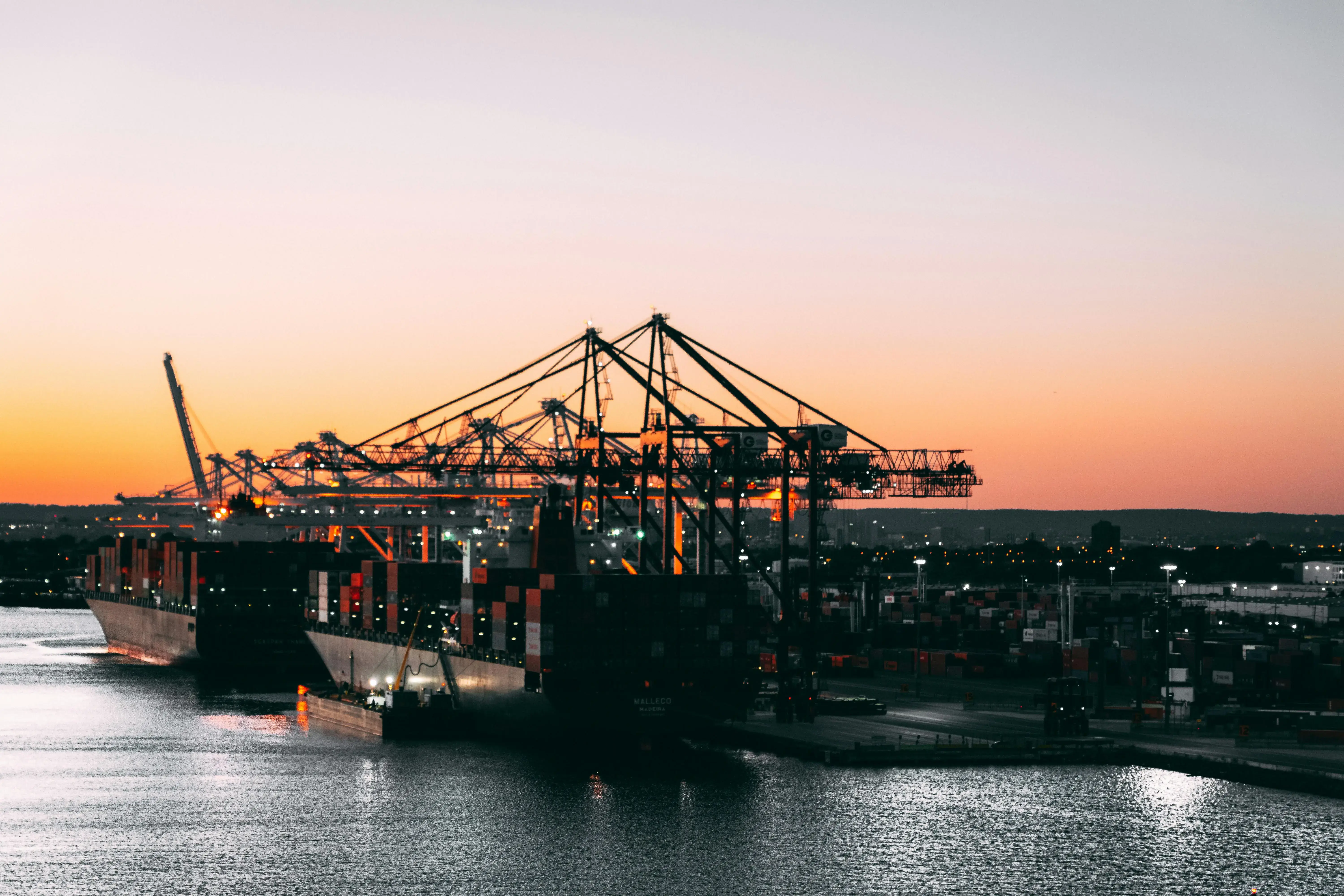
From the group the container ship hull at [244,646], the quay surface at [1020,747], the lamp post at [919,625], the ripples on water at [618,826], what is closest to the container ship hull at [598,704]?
the ripples on water at [618,826]

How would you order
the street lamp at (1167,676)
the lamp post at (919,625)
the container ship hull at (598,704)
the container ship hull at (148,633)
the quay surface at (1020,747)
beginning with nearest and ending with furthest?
the quay surface at (1020,747), the container ship hull at (598,704), the street lamp at (1167,676), the lamp post at (919,625), the container ship hull at (148,633)

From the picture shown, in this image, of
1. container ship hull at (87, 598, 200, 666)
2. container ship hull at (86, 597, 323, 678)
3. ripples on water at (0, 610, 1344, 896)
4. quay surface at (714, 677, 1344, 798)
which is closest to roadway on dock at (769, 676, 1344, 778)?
quay surface at (714, 677, 1344, 798)

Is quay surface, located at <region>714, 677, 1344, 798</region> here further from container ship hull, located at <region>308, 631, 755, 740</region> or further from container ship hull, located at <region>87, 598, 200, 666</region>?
container ship hull, located at <region>87, 598, 200, 666</region>

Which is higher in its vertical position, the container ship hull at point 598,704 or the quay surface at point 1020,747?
the container ship hull at point 598,704

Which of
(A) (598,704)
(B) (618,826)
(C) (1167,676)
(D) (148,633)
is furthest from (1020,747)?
(D) (148,633)

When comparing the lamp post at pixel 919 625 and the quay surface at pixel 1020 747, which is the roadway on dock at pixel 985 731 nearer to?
the quay surface at pixel 1020 747

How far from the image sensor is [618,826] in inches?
1850

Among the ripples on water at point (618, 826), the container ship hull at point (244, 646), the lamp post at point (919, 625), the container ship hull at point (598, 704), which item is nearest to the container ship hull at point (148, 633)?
the container ship hull at point (244, 646)

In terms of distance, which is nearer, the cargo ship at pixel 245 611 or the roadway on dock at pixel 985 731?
the roadway on dock at pixel 985 731

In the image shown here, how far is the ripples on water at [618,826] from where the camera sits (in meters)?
41.1

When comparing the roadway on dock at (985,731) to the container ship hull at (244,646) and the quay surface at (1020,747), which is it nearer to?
the quay surface at (1020,747)

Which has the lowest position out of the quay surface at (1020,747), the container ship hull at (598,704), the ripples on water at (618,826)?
the ripples on water at (618,826)

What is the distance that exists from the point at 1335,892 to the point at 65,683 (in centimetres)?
7607

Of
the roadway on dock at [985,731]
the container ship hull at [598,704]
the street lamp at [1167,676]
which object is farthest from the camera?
the street lamp at [1167,676]
